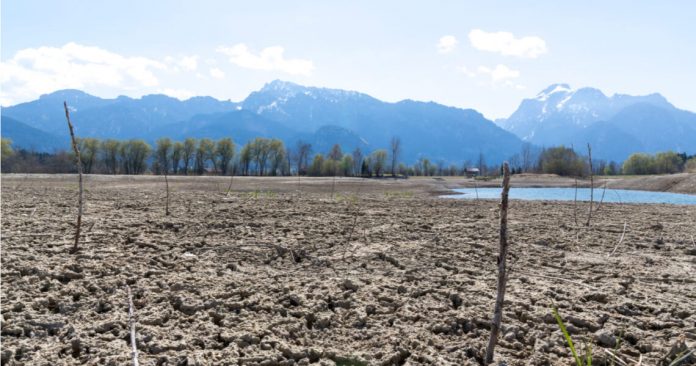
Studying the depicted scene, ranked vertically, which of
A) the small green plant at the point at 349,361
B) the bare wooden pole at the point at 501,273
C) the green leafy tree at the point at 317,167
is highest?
the green leafy tree at the point at 317,167

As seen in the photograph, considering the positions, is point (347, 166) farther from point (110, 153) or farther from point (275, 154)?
point (110, 153)

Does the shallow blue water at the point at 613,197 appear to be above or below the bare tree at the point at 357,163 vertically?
below

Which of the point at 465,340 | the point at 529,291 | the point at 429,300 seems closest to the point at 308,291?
the point at 429,300

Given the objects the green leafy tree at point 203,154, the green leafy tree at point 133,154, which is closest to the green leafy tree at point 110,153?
the green leafy tree at point 133,154

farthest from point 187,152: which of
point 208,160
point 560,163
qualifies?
point 560,163

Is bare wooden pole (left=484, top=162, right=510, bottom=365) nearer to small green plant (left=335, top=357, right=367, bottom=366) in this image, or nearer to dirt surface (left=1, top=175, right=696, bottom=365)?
dirt surface (left=1, top=175, right=696, bottom=365)

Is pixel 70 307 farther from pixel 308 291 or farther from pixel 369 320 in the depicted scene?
pixel 369 320

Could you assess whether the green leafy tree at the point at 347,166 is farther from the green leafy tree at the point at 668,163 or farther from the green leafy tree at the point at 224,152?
the green leafy tree at the point at 668,163

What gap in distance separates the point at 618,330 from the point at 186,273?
517cm

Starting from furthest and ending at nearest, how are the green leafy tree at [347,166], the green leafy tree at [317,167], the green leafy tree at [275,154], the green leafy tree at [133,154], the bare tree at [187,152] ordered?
the green leafy tree at [347,166]
the green leafy tree at [275,154]
the green leafy tree at [317,167]
the bare tree at [187,152]
the green leafy tree at [133,154]

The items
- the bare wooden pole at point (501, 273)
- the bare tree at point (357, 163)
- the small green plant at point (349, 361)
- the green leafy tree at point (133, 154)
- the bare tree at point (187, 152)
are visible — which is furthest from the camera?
the bare tree at point (357, 163)

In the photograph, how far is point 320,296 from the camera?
507cm

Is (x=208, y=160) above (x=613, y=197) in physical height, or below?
above

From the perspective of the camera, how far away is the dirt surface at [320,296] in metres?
3.84
